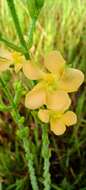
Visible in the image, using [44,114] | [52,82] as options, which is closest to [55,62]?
[52,82]

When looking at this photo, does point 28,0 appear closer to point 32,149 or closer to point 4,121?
point 32,149

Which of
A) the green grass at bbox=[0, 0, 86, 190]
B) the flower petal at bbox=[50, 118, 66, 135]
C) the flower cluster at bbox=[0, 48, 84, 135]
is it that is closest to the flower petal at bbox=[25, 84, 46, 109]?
the flower cluster at bbox=[0, 48, 84, 135]

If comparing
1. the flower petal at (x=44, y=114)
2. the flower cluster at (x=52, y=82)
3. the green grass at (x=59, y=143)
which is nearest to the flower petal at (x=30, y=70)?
the flower cluster at (x=52, y=82)

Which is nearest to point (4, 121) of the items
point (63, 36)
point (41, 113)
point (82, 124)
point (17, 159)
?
point (17, 159)

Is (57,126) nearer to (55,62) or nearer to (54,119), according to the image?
(54,119)

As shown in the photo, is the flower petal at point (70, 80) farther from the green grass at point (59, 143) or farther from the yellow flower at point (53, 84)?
the green grass at point (59, 143)

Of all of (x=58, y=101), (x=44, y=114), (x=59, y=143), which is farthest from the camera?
(x=59, y=143)

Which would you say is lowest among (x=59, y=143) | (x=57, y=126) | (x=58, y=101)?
(x=59, y=143)
